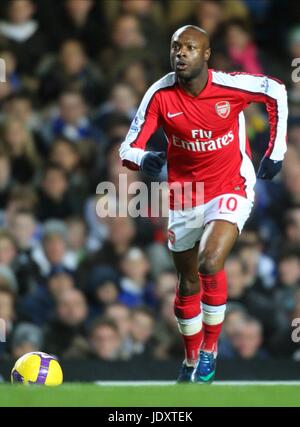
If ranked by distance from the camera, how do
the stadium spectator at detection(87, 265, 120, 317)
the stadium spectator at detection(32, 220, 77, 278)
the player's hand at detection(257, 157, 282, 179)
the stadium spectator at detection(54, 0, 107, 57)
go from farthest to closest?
the stadium spectator at detection(54, 0, 107, 57), the stadium spectator at detection(32, 220, 77, 278), the stadium spectator at detection(87, 265, 120, 317), the player's hand at detection(257, 157, 282, 179)

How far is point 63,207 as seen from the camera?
12.0 metres

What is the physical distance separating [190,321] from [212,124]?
4.43 feet

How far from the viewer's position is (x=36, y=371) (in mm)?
8602

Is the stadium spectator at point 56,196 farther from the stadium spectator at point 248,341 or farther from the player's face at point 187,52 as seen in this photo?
the player's face at point 187,52

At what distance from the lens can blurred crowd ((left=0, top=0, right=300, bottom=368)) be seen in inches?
446

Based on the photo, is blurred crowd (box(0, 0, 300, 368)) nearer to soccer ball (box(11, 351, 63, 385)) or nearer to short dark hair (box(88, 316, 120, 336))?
short dark hair (box(88, 316, 120, 336))

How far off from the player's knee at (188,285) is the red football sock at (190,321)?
35mm

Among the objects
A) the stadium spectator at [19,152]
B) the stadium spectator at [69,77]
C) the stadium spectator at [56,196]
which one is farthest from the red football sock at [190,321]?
the stadium spectator at [69,77]

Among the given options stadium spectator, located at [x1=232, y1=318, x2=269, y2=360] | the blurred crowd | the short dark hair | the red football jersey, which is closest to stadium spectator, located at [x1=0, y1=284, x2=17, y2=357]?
the blurred crowd

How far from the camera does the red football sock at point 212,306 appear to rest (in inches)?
344

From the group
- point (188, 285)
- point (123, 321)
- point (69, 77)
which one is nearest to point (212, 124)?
point (188, 285)

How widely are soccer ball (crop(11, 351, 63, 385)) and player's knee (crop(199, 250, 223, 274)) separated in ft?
3.70

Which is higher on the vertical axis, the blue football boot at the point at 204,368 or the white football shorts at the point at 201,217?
the white football shorts at the point at 201,217

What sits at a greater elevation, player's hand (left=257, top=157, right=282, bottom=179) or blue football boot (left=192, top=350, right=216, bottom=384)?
player's hand (left=257, top=157, right=282, bottom=179)
